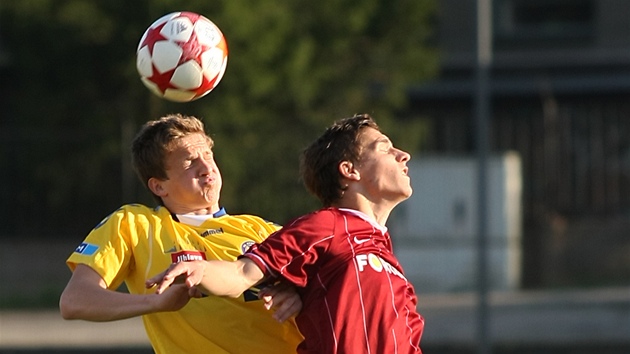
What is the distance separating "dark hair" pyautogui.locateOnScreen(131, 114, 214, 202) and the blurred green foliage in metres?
10.8

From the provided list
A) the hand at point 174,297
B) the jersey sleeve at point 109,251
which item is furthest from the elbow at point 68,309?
the hand at point 174,297

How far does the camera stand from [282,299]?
12.0ft

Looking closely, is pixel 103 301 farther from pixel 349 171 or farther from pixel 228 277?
pixel 349 171

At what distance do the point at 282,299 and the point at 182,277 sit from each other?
1.48 feet

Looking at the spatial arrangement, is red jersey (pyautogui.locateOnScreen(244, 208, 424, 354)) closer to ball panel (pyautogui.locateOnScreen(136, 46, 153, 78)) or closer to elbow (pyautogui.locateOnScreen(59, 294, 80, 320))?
elbow (pyautogui.locateOnScreen(59, 294, 80, 320))

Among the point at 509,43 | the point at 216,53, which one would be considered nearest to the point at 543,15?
the point at 509,43

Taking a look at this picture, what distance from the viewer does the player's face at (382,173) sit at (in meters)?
3.88

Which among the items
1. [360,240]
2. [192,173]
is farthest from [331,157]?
[192,173]

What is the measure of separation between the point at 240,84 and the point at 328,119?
1250 millimetres

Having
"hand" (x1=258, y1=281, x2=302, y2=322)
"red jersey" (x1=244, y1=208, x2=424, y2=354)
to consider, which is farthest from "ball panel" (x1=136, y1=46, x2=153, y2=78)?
"hand" (x1=258, y1=281, x2=302, y2=322)

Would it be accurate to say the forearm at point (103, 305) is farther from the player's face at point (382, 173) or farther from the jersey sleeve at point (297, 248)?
the player's face at point (382, 173)

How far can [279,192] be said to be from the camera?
611 inches

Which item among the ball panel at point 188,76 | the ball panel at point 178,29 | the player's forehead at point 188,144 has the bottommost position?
the player's forehead at point 188,144

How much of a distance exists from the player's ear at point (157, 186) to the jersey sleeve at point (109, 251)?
157 millimetres
